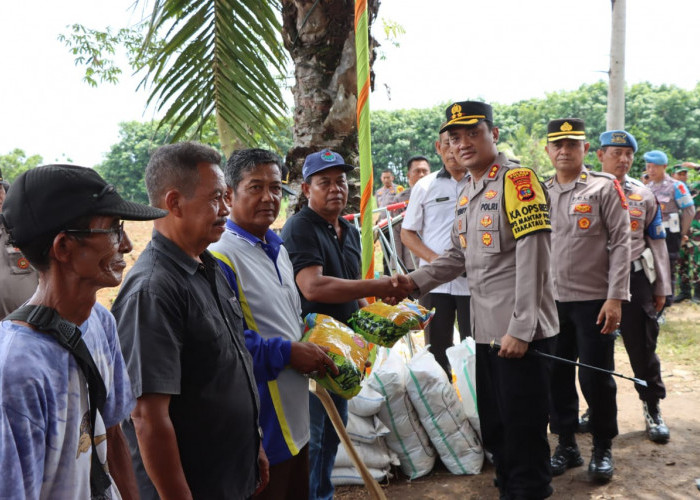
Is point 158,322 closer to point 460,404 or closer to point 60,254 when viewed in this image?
point 60,254

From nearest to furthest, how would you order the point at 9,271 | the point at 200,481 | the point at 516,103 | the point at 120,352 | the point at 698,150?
the point at 120,352, the point at 200,481, the point at 9,271, the point at 698,150, the point at 516,103

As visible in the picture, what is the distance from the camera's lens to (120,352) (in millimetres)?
1405

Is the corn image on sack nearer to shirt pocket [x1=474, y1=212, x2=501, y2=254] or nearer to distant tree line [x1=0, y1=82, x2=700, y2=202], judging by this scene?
shirt pocket [x1=474, y1=212, x2=501, y2=254]

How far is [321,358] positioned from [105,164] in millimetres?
49182

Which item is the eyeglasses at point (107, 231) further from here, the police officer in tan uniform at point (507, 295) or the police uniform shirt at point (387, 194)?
the police uniform shirt at point (387, 194)

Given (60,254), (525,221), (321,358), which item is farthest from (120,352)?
(525,221)

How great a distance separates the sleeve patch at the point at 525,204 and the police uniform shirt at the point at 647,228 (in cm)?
182

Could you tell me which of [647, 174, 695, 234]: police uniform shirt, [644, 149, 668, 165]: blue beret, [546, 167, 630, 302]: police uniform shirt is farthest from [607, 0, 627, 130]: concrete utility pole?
[546, 167, 630, 302]: police uniform shirt

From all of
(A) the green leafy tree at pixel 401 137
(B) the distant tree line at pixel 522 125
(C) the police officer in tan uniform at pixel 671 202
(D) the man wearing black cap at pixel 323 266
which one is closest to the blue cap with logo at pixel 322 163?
(D) the man wearing black cap at pixel 323 266

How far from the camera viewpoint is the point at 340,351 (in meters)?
2.23

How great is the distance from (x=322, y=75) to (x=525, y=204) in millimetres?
1655

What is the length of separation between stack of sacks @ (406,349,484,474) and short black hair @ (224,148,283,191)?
5.96ft

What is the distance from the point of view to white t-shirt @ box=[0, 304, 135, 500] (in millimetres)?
1006

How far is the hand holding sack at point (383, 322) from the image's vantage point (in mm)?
2631
